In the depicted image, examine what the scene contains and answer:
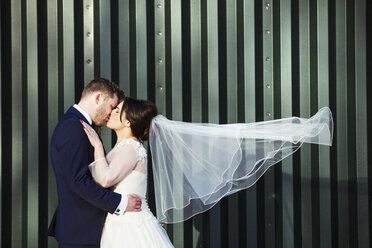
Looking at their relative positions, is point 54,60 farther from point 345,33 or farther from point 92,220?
point 345,33

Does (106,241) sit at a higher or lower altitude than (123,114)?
lower

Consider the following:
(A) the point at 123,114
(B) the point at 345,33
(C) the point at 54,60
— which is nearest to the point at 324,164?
(B) the point at 345,33

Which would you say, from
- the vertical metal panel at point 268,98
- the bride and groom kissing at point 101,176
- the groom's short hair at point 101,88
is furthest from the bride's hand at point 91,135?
the vertical metal panel at point 268,98

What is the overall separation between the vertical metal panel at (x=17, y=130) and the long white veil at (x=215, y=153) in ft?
5.00

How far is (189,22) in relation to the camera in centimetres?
519

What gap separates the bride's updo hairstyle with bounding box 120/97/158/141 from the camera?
3910 mm

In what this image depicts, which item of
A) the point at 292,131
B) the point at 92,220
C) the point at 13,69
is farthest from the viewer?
the point at 13,69

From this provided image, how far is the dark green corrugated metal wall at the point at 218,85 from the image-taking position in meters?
5.08

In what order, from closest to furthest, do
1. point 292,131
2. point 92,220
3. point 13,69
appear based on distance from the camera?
point 92,220, point 292,131, point 13,69

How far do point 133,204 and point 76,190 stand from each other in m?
0.40

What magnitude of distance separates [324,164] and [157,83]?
5.34 ft

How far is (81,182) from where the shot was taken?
3.57m

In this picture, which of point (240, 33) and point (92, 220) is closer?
point (92, 220)

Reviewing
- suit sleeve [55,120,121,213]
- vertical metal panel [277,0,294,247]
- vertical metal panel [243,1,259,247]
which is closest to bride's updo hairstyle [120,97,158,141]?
suit sleeve [55,120,121,213]
